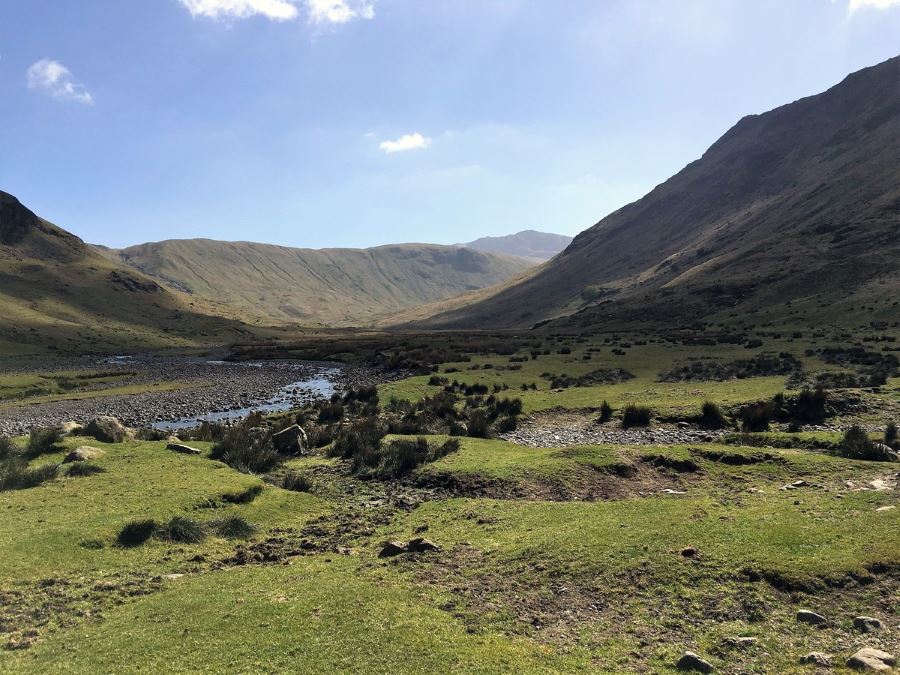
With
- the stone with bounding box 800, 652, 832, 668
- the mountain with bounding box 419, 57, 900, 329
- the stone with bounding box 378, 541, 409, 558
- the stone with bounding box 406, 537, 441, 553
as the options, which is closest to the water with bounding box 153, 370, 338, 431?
the stone with bounding box 378, 541, 409, 558

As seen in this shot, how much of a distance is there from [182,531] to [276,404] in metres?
30.1

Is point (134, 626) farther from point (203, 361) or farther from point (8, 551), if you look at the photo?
point (203, 361)

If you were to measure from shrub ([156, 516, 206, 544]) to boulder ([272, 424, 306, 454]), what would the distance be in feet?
35.9

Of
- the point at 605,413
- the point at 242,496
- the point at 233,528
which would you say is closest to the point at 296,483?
the point at 242,496

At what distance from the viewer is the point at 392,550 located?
14.0 metres

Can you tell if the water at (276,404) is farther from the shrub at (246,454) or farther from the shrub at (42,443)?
the shrub at (246,454)

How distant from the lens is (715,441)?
24.3m

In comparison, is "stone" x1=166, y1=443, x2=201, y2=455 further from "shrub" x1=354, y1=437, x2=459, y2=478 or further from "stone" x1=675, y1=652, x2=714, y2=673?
"stone" x1=675, y1=652, x2=714, y2=673

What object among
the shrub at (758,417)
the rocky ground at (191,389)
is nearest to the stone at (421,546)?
the shrub at (758,417)

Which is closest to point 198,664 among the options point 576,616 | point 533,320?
point 576,616

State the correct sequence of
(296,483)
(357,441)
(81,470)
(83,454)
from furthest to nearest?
(357,441) → (83,454) → (296,483) → (81,470)

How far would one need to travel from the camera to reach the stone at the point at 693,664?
8109 millimetres

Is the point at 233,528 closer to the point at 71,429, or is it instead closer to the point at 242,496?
the point at 242,496

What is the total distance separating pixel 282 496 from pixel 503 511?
8277 millimetres
